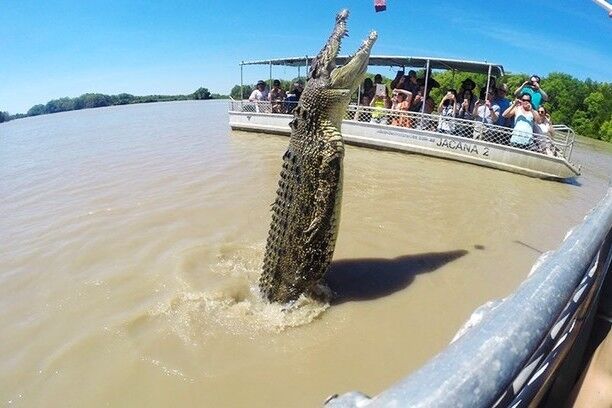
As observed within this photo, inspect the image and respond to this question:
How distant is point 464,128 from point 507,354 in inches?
479

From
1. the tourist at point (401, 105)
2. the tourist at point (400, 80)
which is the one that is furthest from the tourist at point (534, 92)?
the tourist at point (400, 80)

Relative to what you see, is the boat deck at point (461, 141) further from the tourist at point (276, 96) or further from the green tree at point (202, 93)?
the green tree at point (202, 93)

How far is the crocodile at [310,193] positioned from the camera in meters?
3.90

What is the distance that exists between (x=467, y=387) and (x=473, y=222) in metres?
6.56

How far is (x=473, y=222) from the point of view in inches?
267

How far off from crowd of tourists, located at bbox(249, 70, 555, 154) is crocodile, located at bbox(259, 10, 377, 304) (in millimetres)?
8052

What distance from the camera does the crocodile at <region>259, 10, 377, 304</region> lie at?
12.8 ft

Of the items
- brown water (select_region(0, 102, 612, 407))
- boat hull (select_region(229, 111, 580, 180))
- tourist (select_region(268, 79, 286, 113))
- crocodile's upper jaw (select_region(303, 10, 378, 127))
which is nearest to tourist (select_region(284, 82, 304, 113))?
tourist (select_region(268, 79, 286, 113))

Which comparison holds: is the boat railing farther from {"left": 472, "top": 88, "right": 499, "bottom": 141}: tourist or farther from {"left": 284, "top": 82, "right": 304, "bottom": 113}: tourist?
{"left": 284, "top": 82, "right": 304, "bottom": 113}: tourist

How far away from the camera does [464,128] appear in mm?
11969

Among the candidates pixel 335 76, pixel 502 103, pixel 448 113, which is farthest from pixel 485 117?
pixel 335 76

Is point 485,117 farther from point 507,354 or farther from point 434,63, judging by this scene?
point 507,354

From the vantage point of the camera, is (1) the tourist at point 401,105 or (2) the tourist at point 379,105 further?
(2) the tourist at point 379,105

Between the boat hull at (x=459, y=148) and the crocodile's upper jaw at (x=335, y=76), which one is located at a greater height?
the crocodile's upper jaw at (x=335, y=76)
